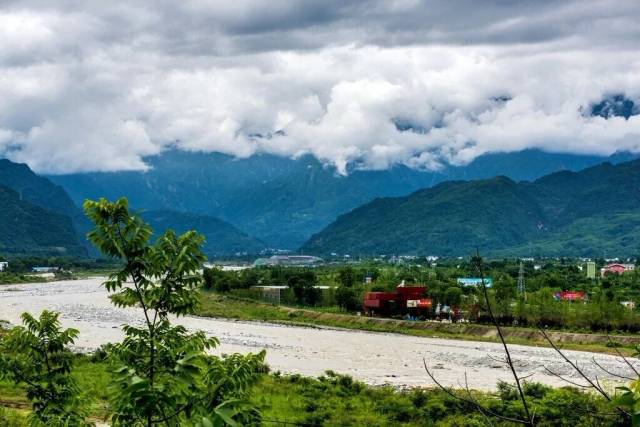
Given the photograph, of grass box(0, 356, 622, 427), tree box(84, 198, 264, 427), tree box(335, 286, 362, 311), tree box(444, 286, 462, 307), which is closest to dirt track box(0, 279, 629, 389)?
grass box(0, 356, 622, 427)

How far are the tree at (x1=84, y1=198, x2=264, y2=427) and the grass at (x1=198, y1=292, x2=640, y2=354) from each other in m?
67.8

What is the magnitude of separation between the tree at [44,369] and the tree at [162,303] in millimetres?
2258

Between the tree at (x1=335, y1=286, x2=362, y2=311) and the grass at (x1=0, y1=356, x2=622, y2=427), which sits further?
the tree at (x1=335, y1=286, x2=362, y2=311)

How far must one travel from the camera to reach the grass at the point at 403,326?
88525mm

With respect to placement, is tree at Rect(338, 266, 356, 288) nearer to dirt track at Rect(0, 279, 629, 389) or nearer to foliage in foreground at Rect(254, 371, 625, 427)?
dirt track at Rect(0, 279, 629, 389)

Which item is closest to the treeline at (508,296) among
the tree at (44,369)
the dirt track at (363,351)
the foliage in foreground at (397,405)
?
the dirt track at (363,351)

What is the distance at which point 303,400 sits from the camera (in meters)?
42.9

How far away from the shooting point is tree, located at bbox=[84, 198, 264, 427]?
428 inches

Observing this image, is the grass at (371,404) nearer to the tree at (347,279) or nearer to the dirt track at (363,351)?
the dirt track at (363,351)

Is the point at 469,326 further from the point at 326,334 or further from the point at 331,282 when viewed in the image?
the point at 331,282

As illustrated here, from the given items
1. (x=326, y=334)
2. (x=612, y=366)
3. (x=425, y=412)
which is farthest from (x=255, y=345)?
(x=425, y=412)

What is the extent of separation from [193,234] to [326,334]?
84372mm

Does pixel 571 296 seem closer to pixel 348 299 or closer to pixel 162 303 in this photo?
pixel 348 299

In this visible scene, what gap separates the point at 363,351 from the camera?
7656cm
